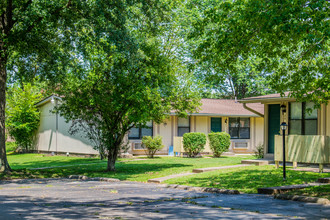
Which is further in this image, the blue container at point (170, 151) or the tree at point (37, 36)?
the blue container at point (170, 151)

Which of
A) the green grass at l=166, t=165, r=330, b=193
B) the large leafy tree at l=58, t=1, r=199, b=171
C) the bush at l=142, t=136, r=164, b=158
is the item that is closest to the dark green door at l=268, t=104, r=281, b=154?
the green grass at l=166, t=165, r=330, b=193

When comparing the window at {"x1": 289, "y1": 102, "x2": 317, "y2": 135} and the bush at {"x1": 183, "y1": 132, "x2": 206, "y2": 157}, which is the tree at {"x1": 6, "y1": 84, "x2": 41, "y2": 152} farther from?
the window at {"x1": 289, "y1": 102, "x2": 317, "y2": 135}

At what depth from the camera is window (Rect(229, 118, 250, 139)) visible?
1337 inches

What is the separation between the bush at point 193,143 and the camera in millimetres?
28797

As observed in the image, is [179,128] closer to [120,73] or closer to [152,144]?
[152,144]

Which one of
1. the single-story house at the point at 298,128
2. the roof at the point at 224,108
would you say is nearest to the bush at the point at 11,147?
the roof at the point at 224,108

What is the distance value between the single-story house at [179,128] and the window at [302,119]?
8786 mm

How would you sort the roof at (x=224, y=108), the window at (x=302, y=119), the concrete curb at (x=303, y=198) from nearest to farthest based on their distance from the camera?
1. the concrete curb at (x=303, y=198)
2. the window at (x=302, y=119)
3. the roof at (x=224, y=108)

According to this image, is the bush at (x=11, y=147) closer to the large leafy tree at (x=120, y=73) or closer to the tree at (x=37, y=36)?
the tree at (x=37, y=36)

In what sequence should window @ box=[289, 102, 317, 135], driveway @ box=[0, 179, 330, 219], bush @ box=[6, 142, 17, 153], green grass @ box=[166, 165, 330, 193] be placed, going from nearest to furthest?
driveway @ box=[0, 179, 330, 219] → green grass @ box=[166, 165, 330, 193] → window @ box=[289, 102, 317, 135] → bush @ box=[6, 142, 17, 153]

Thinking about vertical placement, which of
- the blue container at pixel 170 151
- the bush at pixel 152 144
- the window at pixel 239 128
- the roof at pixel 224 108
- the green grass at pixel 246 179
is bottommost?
the green grass at pixel 246 179

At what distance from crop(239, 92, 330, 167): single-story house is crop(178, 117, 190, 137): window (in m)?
10.6

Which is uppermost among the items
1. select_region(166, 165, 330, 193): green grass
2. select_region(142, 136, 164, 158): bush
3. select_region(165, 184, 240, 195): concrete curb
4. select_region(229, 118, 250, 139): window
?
select_region(229, 118, 250, 139): window

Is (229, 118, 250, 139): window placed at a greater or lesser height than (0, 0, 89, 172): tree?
lesser
